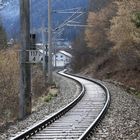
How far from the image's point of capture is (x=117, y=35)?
1858 inches

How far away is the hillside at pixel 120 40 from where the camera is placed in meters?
41.1

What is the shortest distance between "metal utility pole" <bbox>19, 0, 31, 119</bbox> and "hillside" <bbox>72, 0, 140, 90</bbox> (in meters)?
5.65

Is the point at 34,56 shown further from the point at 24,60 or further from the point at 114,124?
the point at 114,124

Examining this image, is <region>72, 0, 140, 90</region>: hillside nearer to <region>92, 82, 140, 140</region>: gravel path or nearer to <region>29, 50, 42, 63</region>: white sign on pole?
<region>92, 82, 140, 140</region>: gravel path

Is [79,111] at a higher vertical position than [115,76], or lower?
higher

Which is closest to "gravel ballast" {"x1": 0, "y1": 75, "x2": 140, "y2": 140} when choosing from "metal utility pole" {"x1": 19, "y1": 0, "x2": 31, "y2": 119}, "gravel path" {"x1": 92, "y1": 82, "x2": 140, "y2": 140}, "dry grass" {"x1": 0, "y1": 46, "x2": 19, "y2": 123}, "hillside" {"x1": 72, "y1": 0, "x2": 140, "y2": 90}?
"gravel path" {"x1": 92, "y1": 82, "x2": 140, "y2": 140}

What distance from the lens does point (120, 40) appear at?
4694 centimetres

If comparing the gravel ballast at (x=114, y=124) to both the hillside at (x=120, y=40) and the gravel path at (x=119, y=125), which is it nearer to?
the gravel path at (x=119, y=125)

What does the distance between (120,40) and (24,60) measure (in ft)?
87.9

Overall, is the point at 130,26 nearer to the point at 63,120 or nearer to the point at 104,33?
the point at 63,120

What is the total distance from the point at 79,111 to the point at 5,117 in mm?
4730

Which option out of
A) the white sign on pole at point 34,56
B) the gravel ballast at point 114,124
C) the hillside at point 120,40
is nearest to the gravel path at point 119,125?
the gravel ballast at point 114,124

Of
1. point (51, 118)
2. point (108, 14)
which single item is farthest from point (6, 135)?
point (108, 14)

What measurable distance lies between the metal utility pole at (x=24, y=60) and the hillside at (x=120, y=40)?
5649 millimetres
